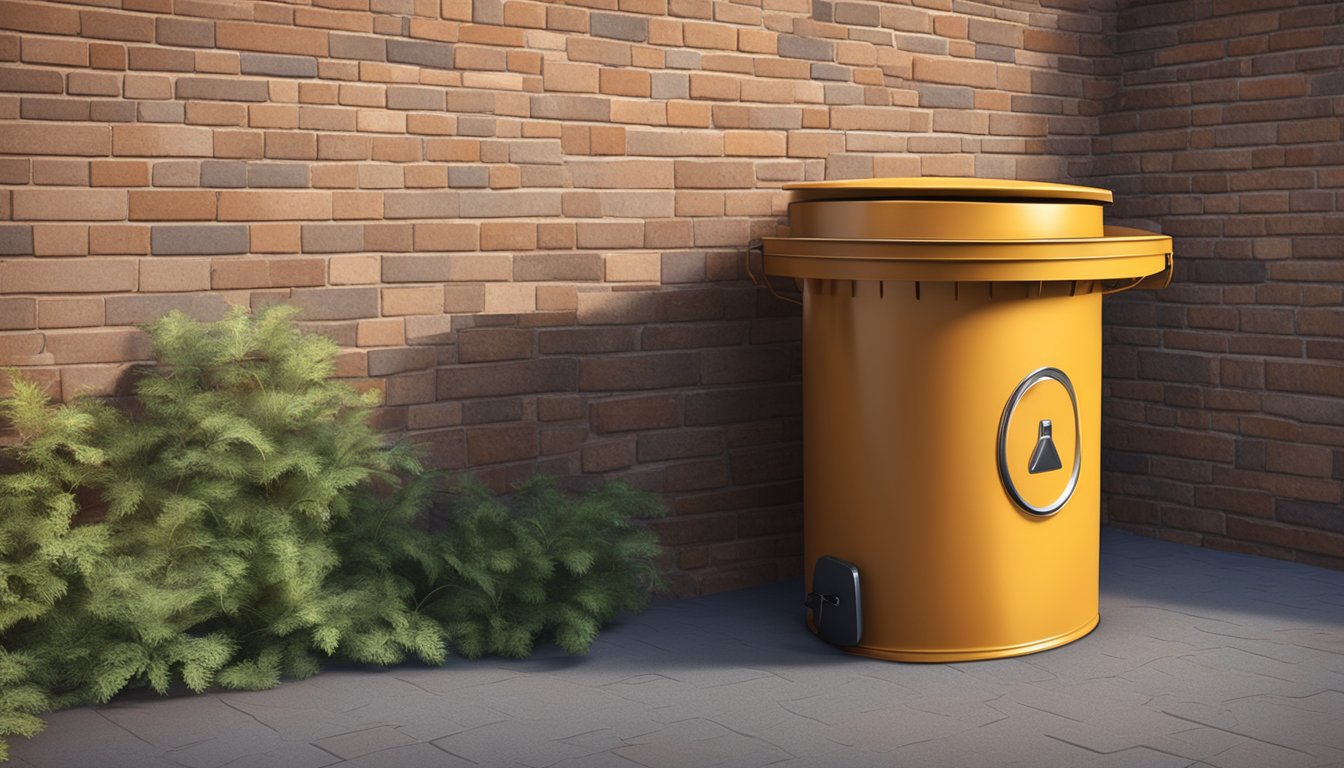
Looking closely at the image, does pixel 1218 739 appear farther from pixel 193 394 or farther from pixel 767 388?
pixel 193 394

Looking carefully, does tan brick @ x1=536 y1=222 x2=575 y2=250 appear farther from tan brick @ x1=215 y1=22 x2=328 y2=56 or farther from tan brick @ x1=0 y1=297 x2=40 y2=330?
tan brick @ x1=0 y1=297 x2=40 y2=330

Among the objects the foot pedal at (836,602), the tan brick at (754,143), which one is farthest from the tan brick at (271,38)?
the foot pedal at (836,602)

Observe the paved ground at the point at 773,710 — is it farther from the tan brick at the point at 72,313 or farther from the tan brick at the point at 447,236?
the tan brick at the point at 447,236

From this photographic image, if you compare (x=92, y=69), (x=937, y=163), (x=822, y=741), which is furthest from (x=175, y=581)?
(x=937, y=163)

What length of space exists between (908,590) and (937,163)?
236cm

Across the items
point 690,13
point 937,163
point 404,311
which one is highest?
point 690,13

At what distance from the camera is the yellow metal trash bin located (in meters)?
4.48

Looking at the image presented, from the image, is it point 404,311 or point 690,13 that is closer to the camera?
point 404,311

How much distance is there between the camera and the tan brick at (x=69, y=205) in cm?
427

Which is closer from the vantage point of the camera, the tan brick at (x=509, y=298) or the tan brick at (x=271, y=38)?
the tan brick at (x=271, y=38)

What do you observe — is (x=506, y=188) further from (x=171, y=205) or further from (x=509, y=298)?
(x=171, y=205)

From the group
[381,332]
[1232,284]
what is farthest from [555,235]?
[1232,284]

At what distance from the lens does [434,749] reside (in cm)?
374

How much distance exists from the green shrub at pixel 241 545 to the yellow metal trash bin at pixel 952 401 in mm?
924
